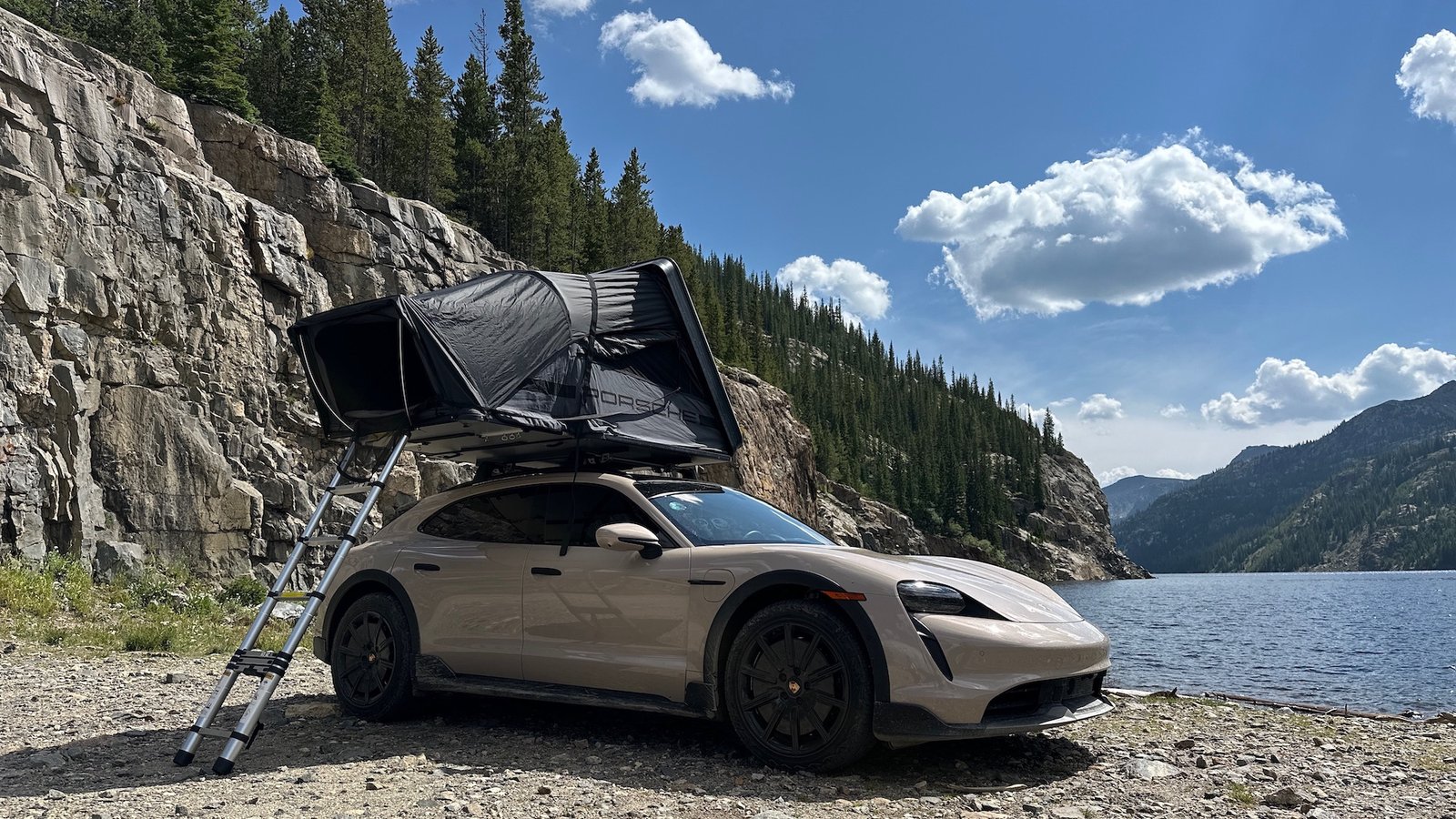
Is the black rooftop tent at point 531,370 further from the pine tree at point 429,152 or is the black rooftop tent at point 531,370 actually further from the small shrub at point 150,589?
the pine tree at point 429,152

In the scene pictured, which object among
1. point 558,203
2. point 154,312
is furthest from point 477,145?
point 154,312

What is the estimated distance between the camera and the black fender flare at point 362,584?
20.9ft

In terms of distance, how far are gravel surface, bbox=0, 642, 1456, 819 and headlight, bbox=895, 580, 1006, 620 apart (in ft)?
2.88

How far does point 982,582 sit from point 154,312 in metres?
22.5

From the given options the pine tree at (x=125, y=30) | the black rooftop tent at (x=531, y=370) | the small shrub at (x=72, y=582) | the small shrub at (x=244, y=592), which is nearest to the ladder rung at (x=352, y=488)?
the black rooftop tent at (x=531, y=370)

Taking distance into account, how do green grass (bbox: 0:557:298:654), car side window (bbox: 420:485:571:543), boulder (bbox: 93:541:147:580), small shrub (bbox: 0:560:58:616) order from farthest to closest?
boulder (bbox: 93:541:147:580) → small shrub (bbox: 0:560:58:616) → green grass (bbox: 0:557:298:654) → car side window (bbox: 420:485:571:543)

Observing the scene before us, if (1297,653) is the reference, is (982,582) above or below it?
above

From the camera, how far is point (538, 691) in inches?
224

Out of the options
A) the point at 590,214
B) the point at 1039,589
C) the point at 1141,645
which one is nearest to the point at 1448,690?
the point at 1141,645

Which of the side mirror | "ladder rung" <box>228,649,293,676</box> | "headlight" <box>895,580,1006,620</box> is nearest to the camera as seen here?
"headlight" <box>895,580,1006,620</box>

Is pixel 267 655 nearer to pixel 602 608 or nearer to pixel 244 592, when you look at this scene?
pixel 602 608

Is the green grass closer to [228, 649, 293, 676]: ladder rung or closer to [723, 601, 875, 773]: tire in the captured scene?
[228, 649, 293, 676]: ladder rung

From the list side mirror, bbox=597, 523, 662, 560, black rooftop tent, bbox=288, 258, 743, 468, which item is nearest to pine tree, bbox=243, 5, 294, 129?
black rooftop tent, bbox=288, 258, 743, 468

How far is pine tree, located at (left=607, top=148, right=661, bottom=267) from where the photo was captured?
62.5 m
